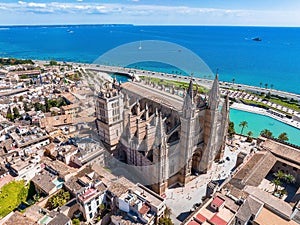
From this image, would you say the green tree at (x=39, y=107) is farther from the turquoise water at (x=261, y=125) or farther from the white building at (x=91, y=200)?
the turquoise water at (x=261, y=125)

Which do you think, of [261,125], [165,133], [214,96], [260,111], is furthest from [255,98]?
[165,133]

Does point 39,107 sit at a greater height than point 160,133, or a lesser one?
lesser

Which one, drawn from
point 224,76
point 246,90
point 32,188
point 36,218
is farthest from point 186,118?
point 224,76

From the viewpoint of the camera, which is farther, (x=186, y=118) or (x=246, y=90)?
(x=246, y=90)

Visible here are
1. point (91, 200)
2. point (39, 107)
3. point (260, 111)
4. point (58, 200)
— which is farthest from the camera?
point (260, 111)

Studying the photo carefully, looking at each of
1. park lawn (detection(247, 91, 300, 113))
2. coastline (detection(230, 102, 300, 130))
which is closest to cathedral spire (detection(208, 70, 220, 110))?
coastline (detection(230, 102, 300, 130))

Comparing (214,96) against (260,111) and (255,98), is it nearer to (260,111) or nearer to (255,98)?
(260,111)

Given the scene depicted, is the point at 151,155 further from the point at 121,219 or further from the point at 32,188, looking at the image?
the point at 32,188
